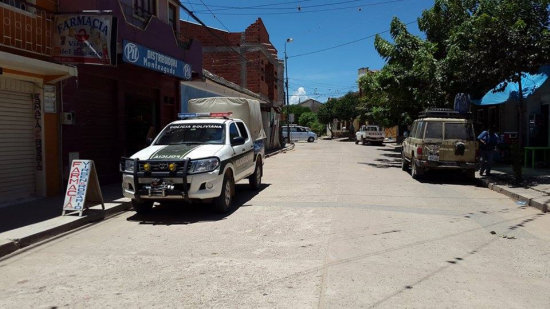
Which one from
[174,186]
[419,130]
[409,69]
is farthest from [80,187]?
[409,69]

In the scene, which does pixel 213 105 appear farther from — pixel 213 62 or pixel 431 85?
pixel 213 62

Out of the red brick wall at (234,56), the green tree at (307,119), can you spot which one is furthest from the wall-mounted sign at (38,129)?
the green tree at (307,119)

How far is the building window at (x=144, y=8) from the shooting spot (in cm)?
1465

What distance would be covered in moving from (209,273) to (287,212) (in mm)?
3973

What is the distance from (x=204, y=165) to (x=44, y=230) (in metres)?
2.87

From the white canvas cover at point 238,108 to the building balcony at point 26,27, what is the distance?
17.0 ft

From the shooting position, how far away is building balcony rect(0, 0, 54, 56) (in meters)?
9.30

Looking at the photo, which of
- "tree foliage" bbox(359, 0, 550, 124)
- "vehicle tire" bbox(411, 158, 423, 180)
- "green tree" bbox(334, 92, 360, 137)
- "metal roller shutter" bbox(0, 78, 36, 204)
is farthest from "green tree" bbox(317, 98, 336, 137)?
"metal roller shutter" bbox(0, 78, 36, 204)

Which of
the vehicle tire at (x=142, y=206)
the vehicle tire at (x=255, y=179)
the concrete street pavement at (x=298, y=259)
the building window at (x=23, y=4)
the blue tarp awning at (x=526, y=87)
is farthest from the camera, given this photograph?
the blue tarp awning at (x=526, y=87)

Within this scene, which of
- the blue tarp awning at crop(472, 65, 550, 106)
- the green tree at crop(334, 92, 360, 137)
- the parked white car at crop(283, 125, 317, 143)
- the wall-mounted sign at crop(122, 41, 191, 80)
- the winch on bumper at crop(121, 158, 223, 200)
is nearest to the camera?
Result: the winch on bumper at crop(121, 158, 223, 200)

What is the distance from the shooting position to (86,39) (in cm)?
1048

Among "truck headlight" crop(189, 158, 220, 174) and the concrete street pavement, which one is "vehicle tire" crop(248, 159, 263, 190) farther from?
"truck headlight" crop(189, 158, 220, 174)

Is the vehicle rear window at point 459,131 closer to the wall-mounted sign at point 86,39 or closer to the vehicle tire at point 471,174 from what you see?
the vehicle tire at point 471,174

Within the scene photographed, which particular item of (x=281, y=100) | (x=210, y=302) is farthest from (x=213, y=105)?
(x=281, y=100)
